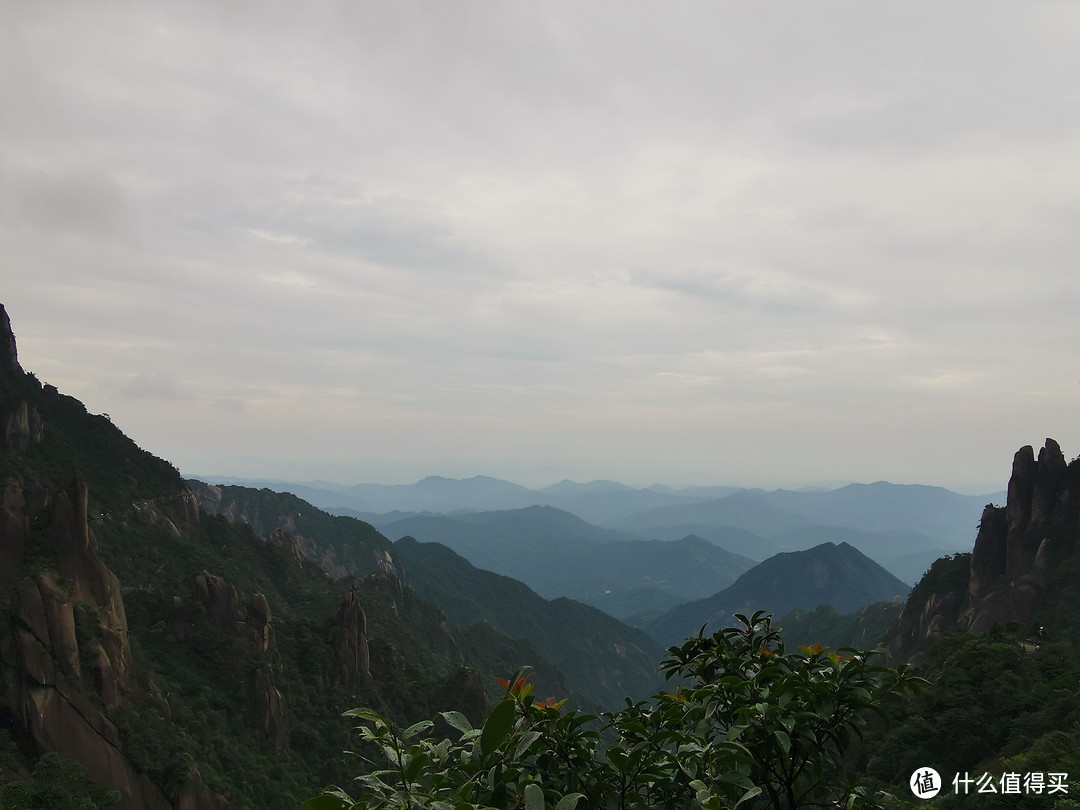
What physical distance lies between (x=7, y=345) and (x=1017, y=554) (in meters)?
136

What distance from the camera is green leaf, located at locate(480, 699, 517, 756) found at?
4883mm

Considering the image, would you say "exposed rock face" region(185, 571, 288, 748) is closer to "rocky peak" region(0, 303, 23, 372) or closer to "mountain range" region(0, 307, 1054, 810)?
"mountain range" region(0, 307, 1054, 810)

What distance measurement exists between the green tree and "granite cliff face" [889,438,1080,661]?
8114 centimetres

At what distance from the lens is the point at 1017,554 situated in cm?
7994

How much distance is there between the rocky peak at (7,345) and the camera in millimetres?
83375

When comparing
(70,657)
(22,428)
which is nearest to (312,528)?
(22,428)

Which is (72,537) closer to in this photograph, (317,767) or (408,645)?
(317,767)

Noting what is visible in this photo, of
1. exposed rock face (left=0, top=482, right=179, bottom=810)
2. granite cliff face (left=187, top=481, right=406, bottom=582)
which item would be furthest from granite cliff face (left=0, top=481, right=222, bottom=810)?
granite cliff face (left=187, top=481, right=406, bottom=582)

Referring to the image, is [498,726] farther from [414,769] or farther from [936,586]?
[936,586]

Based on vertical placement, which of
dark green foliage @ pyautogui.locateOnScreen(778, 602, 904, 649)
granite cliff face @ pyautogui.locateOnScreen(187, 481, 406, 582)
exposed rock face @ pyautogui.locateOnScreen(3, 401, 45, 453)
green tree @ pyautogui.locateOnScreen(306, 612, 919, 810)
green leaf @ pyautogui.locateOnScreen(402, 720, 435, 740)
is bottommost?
dark green foliage @ pyautogui.locateOnScreen(778, 602, 904, 649)

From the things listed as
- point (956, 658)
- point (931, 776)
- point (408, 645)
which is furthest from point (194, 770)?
point (408, 645)

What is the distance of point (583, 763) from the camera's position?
6211mm

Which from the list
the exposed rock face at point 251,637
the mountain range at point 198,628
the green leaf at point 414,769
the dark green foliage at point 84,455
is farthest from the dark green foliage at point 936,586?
the dark green foliage at point 84,455

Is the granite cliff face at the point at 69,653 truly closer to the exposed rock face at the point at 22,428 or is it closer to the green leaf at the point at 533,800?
the exposed rock face at the point at 22,428
